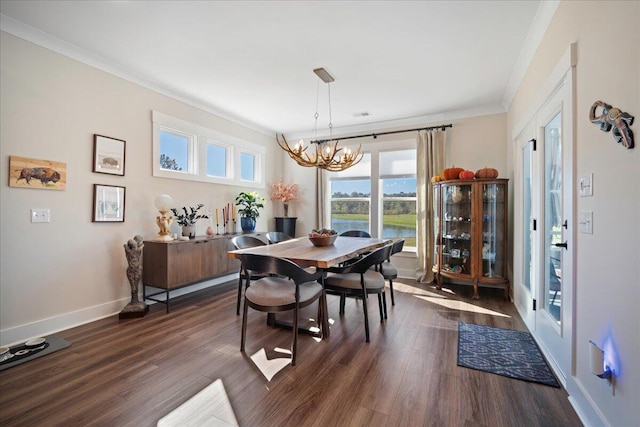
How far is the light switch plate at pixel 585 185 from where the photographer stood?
5.27 feet

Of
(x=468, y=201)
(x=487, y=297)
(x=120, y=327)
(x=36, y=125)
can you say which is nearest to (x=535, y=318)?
(x=487, y=297)

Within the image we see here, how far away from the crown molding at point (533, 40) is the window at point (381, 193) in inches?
73.2

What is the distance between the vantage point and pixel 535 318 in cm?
275

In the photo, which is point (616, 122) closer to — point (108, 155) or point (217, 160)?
point (108, 155)

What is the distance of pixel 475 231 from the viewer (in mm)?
4156

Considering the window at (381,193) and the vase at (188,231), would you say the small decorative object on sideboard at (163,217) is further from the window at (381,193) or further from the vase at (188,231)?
the window at (381,193)

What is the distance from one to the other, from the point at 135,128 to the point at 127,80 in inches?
22.4

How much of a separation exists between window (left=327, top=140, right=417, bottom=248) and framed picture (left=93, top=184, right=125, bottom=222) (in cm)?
365

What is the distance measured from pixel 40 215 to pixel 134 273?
41.1 inches

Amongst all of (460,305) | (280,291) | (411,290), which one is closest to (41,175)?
(280,291)

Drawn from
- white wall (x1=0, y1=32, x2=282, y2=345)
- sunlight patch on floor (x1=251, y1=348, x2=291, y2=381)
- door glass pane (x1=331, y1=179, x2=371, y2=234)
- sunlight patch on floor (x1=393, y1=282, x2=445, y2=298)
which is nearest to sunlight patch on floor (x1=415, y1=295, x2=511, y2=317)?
sunlight patch on floor (x1=393, y1=282, x2=445, y2=298)

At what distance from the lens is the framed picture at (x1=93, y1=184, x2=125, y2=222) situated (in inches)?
127

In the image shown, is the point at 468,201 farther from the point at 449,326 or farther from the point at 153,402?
the point at 153,402

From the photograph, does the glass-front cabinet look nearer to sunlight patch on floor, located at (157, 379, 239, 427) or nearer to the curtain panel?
the curtain panel
